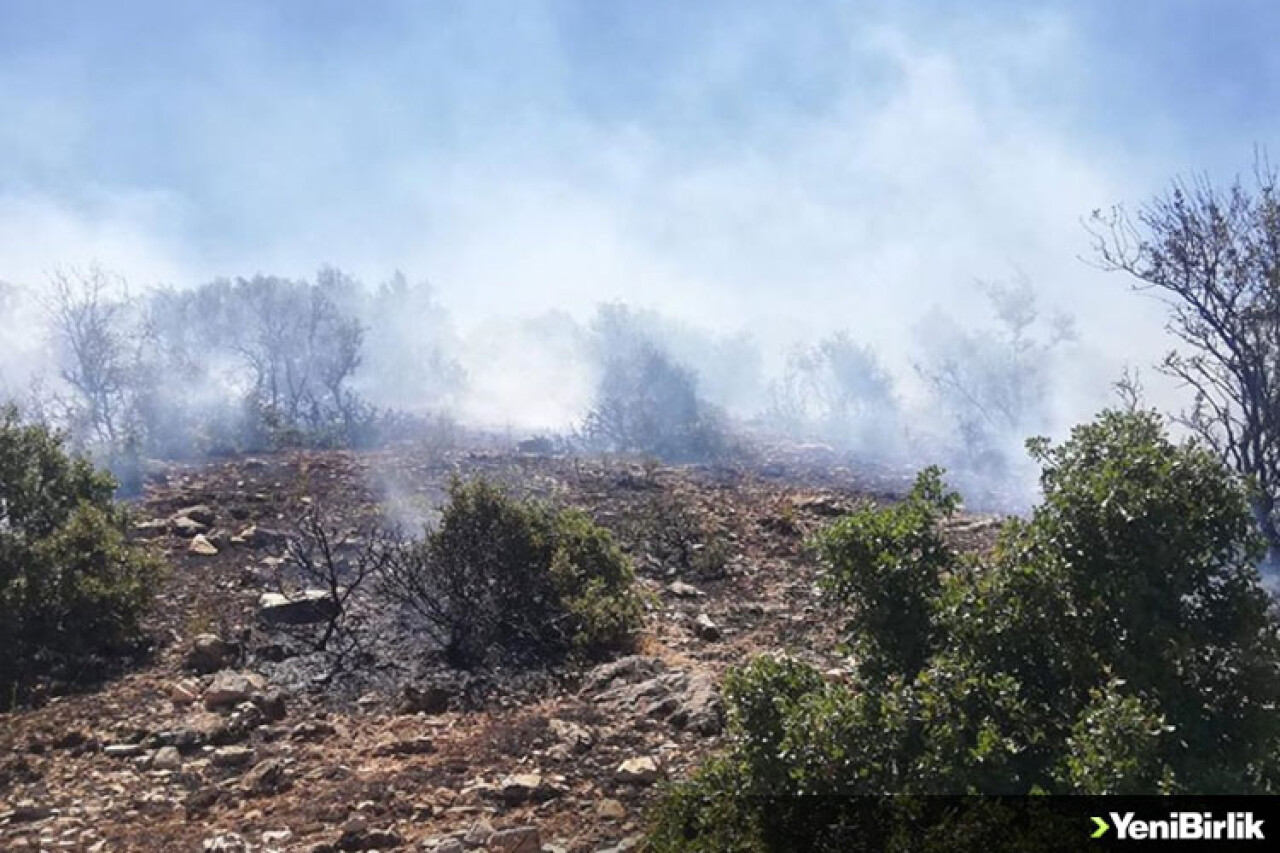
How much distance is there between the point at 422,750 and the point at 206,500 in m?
8.57

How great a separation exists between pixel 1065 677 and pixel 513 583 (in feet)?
17.5

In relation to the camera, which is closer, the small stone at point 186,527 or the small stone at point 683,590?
the small stone at point 683,590

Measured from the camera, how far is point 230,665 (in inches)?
276

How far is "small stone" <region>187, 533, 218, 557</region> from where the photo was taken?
1007 cm

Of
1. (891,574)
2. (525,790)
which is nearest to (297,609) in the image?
(525,790)

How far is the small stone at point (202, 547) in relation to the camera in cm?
1007

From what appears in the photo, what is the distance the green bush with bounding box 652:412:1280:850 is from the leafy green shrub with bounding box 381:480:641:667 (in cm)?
357

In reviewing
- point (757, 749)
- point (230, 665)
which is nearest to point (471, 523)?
point (230, 665)

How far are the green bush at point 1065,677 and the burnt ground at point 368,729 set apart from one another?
3.29 feet

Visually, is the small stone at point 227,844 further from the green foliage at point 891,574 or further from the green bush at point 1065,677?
the green foliage at point 891,574

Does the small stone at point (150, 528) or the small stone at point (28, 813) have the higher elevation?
the small stone at point (150, 528)

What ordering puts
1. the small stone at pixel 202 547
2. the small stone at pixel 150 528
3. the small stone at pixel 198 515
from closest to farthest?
the small stone at pixel 202 547 < the small stone at pixel 150 528 < the small stone at pixel 198 515

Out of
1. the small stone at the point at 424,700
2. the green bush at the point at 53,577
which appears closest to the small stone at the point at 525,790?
the small stone at the point at 424,700

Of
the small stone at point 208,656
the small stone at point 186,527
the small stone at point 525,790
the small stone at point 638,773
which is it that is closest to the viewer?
the small stone at point 525,790
